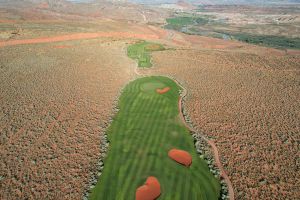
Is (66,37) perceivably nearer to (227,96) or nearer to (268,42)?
(227,96)

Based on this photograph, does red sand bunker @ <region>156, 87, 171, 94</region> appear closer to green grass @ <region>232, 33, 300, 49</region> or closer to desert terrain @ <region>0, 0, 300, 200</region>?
desert terrain @ <region>0, 0, 300, 200</region>

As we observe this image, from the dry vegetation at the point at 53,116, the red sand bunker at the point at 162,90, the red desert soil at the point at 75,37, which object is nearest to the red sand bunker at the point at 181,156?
the dry vegetation at the point at 53,116

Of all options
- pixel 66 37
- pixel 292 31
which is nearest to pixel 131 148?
pixel 66 37

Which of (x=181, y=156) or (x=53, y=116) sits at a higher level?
(x=53, y=116)

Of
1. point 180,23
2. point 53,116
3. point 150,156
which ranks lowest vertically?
point 150,156

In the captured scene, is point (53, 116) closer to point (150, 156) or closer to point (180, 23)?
point (150, 156)

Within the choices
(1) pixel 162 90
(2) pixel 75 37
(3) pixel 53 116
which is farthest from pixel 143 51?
(3) pixel 53 116

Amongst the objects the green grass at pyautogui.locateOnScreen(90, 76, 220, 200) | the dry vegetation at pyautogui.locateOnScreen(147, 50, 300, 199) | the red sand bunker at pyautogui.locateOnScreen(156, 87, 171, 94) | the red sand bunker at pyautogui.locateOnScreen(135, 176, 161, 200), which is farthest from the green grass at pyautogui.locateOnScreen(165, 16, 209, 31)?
the red sand bunker at pyautogui.locateOnScreen(135, 176, 161, 200)
